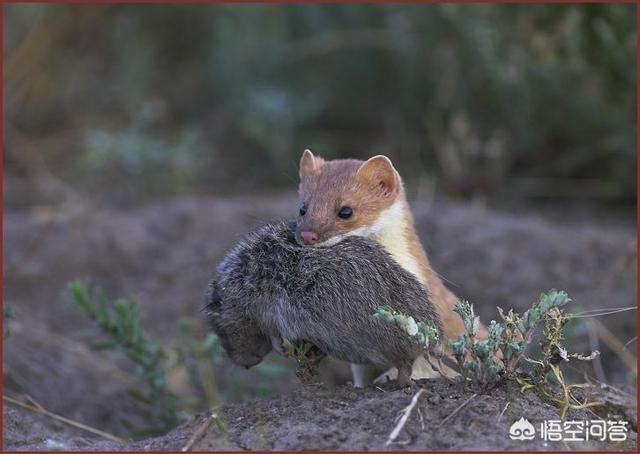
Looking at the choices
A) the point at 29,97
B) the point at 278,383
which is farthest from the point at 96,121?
the point at 278,383

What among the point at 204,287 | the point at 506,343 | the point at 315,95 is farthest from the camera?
the point at 315,95

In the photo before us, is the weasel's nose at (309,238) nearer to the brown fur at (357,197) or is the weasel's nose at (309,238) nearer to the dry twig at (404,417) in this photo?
the brown fur at (357,197)

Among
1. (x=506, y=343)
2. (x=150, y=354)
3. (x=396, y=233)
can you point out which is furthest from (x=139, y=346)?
(x=506, y=343)

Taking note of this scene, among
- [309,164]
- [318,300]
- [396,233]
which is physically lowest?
[318,300]

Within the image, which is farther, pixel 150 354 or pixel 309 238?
pixel 150 354

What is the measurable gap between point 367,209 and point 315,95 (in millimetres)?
5100

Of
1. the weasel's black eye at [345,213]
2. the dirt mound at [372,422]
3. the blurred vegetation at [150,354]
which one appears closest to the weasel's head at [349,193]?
the weasel's black eye at [345,213]

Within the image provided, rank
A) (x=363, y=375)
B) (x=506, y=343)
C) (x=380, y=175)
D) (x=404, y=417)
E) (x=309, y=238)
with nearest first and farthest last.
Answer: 1. (x=404, y=417)
2. (x=506, y=343)
3. (x=309, y=238)
4. (x=363, y=375)
5. (x=380, y=175)

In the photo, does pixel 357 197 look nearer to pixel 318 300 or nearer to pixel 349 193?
pixel 349 193

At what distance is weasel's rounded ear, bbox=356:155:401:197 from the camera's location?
4527 mm

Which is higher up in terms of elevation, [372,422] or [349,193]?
[349,193]

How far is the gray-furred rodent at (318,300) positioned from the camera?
345cm

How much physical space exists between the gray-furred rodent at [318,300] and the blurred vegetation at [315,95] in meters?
4.32

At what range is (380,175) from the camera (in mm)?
4586
